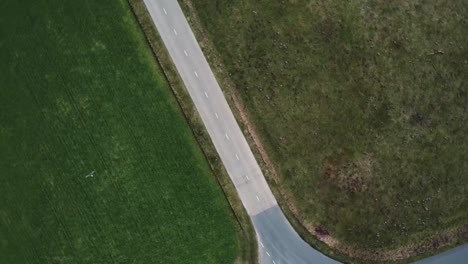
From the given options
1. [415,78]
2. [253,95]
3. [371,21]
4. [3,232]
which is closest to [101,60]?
[253,95]

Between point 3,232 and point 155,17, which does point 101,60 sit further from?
point 3,232

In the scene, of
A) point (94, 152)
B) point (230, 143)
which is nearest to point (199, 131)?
point (230, 143)

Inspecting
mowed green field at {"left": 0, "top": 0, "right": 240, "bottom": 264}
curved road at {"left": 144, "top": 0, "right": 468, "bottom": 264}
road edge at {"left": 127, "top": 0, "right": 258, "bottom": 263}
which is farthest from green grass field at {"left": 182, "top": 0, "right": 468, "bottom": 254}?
mowed green field at {"left": 0, "top": 0, "right": 240, "bottom": 264}

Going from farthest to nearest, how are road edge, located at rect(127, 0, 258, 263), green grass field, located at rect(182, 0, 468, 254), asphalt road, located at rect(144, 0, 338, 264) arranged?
green grass field, located at rect(182, 0, 468, 254) < asphalt road, located at rect(144, 0, 338, 264) < road edge, located at rect(127, 0, 258, 263)

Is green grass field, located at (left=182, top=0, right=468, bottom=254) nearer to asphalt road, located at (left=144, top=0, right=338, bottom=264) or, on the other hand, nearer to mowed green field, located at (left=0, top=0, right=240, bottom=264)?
asphalt road, located at (left=144, top=0, right=338, bottom=264)

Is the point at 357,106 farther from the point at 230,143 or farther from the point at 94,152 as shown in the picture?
the point at 94,152

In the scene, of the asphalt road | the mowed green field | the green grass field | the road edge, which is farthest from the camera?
the green grass field
